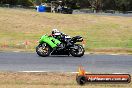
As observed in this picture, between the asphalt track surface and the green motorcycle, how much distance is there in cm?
36

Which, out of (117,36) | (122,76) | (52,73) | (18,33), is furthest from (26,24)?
(122,76)

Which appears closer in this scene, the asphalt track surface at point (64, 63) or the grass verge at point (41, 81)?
the grass verge at point (41, 81)

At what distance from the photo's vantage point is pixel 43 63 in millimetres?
19312

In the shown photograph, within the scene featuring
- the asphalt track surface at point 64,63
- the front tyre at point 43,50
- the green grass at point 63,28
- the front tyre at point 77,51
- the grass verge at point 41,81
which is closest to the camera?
the grass verge at point 41,81

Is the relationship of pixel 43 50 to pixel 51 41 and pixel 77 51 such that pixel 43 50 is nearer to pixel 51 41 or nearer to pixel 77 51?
pixel 51 41

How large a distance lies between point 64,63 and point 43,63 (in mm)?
921

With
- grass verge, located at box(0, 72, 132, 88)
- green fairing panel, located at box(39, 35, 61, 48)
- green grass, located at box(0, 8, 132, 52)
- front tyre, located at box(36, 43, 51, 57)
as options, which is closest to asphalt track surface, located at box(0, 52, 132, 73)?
front tyre, located at box(36, 43, 51, 57)

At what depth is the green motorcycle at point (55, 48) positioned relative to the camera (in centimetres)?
2212

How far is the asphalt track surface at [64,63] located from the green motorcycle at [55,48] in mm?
357

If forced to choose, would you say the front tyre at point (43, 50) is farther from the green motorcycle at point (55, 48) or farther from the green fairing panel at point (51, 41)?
the green fairing panel at point (51, 41)

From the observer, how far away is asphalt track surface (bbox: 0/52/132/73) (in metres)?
17.6

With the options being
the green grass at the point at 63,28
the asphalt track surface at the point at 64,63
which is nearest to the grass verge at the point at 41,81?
the asphalt track surface at the point at 64,63

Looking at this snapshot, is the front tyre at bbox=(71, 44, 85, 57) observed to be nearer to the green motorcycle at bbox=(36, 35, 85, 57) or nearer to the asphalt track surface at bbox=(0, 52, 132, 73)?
the green motorcycle at bbox=(36, 35, 85, 57)

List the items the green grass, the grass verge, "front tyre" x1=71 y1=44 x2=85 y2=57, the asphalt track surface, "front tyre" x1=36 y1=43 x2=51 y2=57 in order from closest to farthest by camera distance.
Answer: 1. the grass verge
2. the asphalt track surface
3. "front tyre" x1=36 y1=43 x2=51 y2=57
4. "front tyre" x1=71 y1=44 x2=85 y2=57
5. the green grass
